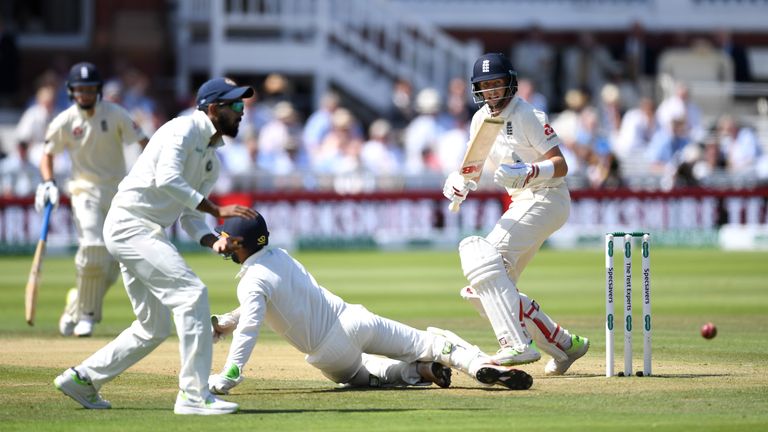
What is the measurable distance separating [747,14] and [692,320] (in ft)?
64.4

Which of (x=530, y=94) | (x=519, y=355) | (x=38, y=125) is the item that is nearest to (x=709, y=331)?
(x=519, y=355)

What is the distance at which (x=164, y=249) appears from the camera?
7387mm

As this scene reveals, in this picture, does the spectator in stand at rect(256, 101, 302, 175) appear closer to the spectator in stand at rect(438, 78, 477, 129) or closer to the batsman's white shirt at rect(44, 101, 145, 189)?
the spectator in stand at rect(438, 78, 477, 129)

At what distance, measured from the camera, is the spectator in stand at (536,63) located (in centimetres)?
2688

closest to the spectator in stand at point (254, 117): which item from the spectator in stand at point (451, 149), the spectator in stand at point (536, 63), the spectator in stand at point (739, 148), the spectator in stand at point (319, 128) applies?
the spectator in stand at point (319, 128)

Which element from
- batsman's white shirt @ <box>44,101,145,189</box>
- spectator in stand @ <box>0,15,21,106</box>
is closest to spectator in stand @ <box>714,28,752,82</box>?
spectator in stand @ <box>0,15,21,106</box>

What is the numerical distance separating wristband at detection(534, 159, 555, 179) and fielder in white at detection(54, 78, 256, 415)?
173 centimetres

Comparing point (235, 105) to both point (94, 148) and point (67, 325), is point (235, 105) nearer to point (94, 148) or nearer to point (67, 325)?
point (94, 148)

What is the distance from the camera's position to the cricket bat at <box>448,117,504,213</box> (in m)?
8.58

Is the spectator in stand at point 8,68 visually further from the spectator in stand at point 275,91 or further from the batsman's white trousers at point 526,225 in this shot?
the batsman's white trousers at point 526,225

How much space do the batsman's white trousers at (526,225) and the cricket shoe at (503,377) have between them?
73 centimetres

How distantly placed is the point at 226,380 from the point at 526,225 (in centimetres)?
197

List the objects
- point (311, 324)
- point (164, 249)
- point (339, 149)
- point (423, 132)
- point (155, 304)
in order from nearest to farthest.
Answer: point (164, 249), point (155, 304), point (311, 324), point (339, 149), point (423, 132)

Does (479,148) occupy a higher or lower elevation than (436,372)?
higher
